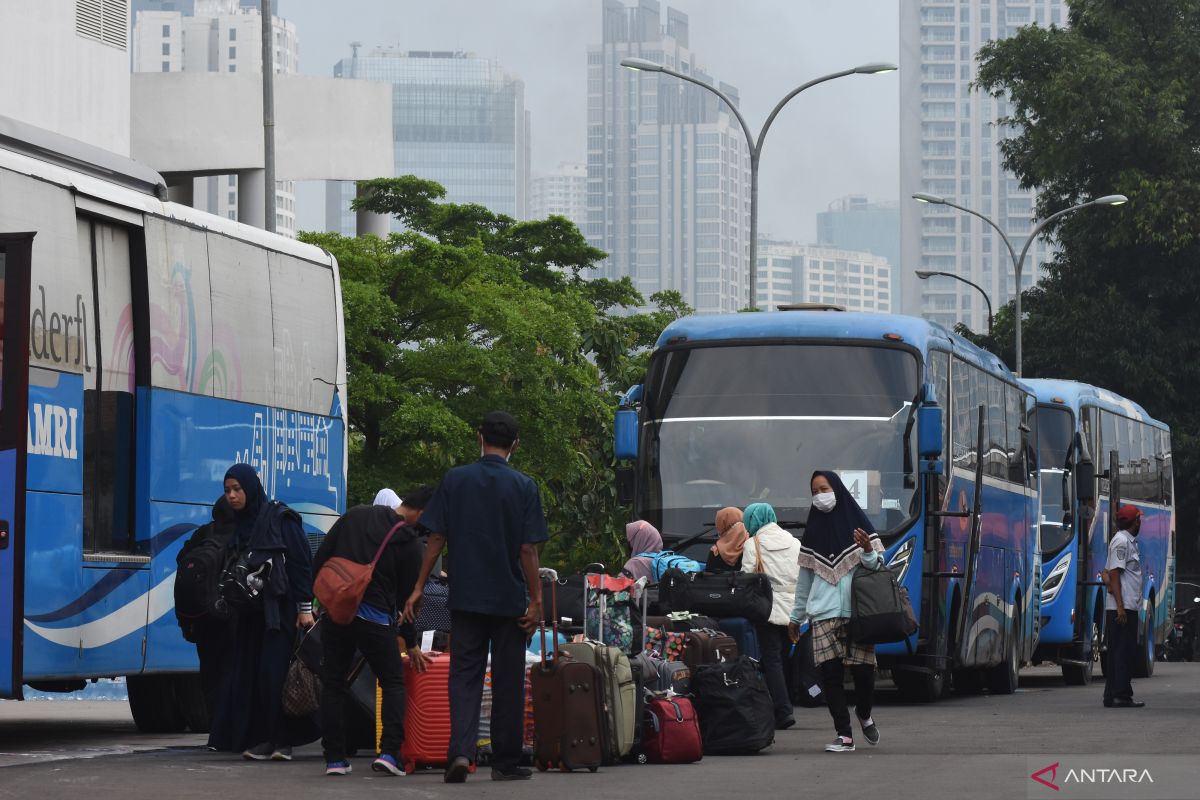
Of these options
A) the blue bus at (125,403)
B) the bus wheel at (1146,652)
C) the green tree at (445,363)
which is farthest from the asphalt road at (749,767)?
the green tree at (445,363)

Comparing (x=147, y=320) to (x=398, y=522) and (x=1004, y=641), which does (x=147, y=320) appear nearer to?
(x=398, y=522)

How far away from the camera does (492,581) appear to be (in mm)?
10805

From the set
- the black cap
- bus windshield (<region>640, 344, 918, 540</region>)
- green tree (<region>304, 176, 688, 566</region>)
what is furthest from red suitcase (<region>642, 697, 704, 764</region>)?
green tree (<region>304, 176, 688, 566</region>)

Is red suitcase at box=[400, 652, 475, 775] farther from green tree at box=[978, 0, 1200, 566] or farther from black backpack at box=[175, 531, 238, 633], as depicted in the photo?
green tree at box=[978, 0, 1200, 566]

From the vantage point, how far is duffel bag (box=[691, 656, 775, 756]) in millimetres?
13234

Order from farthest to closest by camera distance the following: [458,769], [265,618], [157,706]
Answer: [157,706], [265,618], [458,769]

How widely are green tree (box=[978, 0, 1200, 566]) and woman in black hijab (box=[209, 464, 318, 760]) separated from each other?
37.2 metres

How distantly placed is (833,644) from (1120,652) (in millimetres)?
6678

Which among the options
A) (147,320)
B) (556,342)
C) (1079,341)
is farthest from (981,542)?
(1079,341)

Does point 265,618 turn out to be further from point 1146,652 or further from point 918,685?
point 1146,652

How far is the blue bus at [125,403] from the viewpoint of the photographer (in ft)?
40.1

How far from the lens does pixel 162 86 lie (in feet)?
136

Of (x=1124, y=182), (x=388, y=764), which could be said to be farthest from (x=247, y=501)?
(x=1124, y=182)

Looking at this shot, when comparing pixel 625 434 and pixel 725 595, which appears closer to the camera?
pixel 725 595
